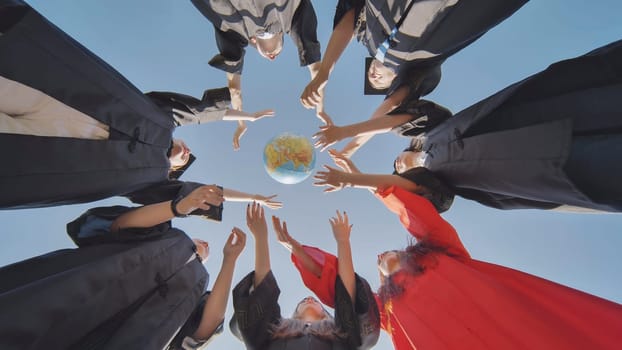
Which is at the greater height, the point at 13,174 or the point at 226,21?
the point at 226,21

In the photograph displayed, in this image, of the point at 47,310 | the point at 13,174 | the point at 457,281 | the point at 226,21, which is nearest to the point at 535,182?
the point at 457,281

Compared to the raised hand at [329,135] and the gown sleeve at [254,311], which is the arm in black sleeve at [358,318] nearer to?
the gown sleeve at [254,311]

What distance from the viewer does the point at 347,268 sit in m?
2.33

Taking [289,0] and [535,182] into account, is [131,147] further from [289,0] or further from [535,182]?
[535,182]

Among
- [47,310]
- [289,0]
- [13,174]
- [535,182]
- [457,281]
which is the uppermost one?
[289,0]

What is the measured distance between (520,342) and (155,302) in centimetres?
244

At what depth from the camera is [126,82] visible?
2.01 metres

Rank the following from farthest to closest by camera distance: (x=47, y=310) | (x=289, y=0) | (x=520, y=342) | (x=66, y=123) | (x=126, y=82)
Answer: (x=289, y=0) → (x=126, y=82) → (x=66, y=123) → (x=520, y=342) → (x=47, y=310)

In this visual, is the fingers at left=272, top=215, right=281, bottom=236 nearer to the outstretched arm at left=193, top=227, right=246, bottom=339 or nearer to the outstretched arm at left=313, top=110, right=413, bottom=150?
the outstretched arm at left=193, top=227, right=246, bottom=339

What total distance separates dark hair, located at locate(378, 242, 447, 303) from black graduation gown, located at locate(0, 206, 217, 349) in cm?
184

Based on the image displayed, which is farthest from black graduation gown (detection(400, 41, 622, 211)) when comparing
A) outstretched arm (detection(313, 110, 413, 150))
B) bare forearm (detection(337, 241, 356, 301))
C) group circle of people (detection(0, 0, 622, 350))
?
bare forearm (detection(337, 241, 356, 301))

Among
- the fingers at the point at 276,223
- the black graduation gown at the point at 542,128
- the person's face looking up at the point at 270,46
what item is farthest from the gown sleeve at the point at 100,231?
the black graduation gown at the point at 542,128

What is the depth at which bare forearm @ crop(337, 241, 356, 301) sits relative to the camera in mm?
2254

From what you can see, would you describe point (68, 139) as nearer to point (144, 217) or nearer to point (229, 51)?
point (144, 217)
